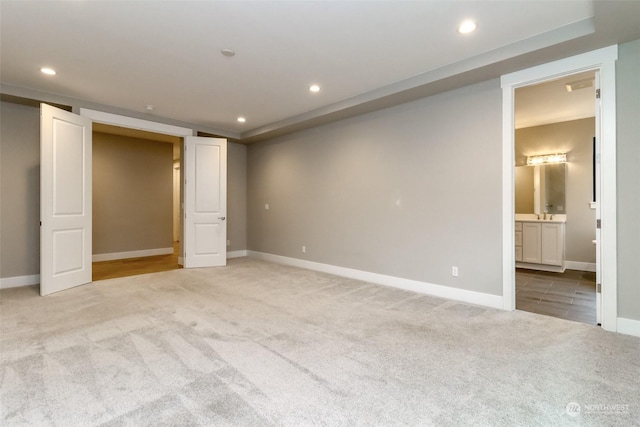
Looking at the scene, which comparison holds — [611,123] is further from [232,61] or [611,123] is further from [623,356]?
[232,61]

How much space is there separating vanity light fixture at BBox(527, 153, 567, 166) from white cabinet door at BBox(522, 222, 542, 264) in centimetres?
130

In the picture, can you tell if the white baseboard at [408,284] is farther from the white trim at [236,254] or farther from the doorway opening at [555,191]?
the doorway opening at [555,191]

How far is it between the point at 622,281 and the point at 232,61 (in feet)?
14.0

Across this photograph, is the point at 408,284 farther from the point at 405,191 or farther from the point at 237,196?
the point at 237,196

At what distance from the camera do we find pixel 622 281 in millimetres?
2766

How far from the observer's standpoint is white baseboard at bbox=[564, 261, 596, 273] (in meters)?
5.57

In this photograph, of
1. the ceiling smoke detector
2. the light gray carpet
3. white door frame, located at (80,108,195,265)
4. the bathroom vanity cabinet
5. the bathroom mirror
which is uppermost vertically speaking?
the ceiling smoke detector

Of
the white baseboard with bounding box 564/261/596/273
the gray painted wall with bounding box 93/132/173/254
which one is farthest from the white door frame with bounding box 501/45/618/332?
the gray painted wall with bounding box 93/132/173/254

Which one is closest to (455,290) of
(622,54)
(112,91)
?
(622,54)

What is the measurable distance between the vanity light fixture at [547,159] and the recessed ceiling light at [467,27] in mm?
4481

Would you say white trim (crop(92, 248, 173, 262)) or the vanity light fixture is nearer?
the vanity light fixture

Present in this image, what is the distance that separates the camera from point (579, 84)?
13.0ft

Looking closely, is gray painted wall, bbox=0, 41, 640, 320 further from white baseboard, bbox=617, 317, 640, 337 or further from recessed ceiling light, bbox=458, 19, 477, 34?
recessed ceiling light, bbox=458, 19, 477, 34

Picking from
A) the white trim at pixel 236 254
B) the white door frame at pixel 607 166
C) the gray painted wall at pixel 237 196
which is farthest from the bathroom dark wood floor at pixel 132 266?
the white door frame at pixel 607 166
